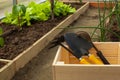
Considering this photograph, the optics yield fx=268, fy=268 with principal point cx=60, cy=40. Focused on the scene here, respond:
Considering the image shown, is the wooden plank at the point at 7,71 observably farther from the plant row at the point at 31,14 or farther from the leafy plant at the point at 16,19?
the leafy plant at the point at 16,19

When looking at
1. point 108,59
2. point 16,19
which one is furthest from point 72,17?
point 108,59

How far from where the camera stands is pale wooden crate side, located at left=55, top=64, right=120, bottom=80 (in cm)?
117

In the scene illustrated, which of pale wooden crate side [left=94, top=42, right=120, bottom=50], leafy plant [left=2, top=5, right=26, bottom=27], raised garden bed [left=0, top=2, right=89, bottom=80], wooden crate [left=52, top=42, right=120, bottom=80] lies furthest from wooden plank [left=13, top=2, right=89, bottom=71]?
wooden crate [left=52, top=42, right=120, bottom=80]

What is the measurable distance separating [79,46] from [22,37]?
5.43ft

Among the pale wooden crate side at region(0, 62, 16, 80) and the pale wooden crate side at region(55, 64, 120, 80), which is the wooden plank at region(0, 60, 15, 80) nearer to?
the pale wooden crate side at region(0, 62, 16, 80)

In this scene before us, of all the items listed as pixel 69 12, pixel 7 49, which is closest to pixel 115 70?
pixel 7 49

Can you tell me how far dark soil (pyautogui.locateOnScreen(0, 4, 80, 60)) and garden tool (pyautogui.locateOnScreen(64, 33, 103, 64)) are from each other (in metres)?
1.09

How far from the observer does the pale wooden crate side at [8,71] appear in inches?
78.2

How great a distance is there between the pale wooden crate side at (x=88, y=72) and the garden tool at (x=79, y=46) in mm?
126

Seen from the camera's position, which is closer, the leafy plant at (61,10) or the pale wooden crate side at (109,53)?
the pale wooden crate side at (109,53)

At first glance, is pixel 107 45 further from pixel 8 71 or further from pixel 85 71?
pixel 8 71

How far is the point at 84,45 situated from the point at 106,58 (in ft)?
0.69

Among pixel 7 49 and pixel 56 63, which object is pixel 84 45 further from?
pixel 7 49

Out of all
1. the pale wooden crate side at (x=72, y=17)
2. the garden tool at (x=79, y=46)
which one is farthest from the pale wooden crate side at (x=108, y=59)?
the pale wooden crate side at (x=72, y=17)
